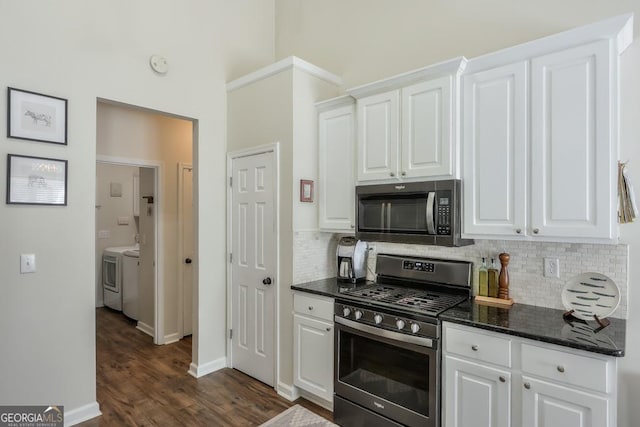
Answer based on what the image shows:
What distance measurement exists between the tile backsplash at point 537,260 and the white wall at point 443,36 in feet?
0.22

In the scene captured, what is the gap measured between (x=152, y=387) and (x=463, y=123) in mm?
3288

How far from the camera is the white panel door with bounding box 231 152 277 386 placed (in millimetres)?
3041

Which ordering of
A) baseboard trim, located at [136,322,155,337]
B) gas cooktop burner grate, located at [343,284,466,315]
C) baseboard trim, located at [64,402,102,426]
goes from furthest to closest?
baseboard trim, located at [136,322,155,337], baseboard trim, located at [64,402,102,426], gas cooktop burner grate, located at [343,284,466,315]

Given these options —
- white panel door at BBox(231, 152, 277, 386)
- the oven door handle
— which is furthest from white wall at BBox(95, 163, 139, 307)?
the oven door handle

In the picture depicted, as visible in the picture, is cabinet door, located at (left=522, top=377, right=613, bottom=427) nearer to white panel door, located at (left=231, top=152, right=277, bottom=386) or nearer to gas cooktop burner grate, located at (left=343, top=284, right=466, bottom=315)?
gas cooktop burner grate, located at (left=343, top=284, right=466, bottom=315)

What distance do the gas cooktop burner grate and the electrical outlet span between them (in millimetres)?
536

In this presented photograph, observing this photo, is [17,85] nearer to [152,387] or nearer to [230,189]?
[230,189]

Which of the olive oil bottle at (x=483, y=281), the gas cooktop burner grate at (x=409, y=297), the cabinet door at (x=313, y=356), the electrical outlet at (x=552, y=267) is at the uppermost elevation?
the electrical outlet at (x=552, y=267)

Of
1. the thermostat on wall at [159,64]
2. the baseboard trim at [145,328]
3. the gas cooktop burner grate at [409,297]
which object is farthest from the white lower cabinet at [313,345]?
the baseboard trim at [145,328]

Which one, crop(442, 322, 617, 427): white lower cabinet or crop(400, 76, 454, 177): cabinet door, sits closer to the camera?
crop(442, 322, 617, 427): white lower cabinet

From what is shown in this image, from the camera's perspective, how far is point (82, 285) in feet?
8.34

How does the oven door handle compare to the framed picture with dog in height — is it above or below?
below

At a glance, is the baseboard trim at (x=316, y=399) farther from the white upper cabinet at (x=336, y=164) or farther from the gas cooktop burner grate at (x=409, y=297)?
the white upper cabinet at (x=336, y=164)

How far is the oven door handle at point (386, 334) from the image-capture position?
6.70 feet
